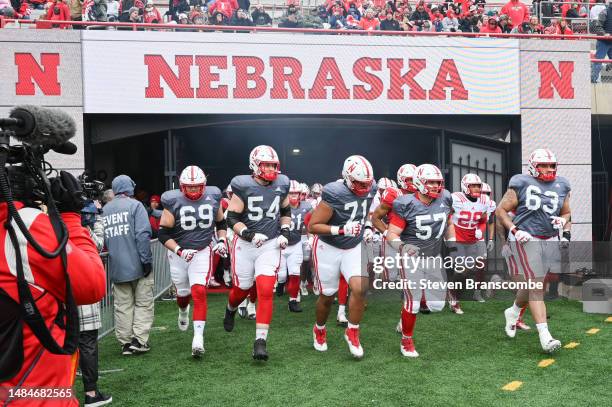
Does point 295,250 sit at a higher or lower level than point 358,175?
lower

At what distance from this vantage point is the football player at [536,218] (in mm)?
6895

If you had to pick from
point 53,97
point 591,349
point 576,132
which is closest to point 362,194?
point 591,349

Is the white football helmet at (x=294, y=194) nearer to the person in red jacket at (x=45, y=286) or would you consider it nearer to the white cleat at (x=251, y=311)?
the white cleat at (x=251, y=311)

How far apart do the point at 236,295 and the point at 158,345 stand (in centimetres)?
108

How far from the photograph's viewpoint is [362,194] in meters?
6.64

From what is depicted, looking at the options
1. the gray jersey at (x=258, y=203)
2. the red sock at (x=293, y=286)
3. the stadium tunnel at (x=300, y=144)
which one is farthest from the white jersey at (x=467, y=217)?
the stadium tunnel at (x=300, y=144)

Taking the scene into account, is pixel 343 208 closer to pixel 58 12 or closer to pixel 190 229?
pixel 190 229

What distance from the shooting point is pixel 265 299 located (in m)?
6.48

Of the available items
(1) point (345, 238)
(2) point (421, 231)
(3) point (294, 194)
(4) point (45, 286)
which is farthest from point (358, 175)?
(4) point (45, 286)

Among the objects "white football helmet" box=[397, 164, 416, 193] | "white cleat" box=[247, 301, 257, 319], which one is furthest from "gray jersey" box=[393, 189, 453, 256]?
"white cleat" box=[247, 301, 257, 319]

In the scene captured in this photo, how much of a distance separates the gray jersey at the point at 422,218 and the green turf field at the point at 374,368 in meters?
1.12

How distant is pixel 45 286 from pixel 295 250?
763 cm

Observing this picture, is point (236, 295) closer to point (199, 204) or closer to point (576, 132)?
point (199, 204)

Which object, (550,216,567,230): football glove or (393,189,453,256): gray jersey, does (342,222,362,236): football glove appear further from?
(550,216,567,230): football glove
